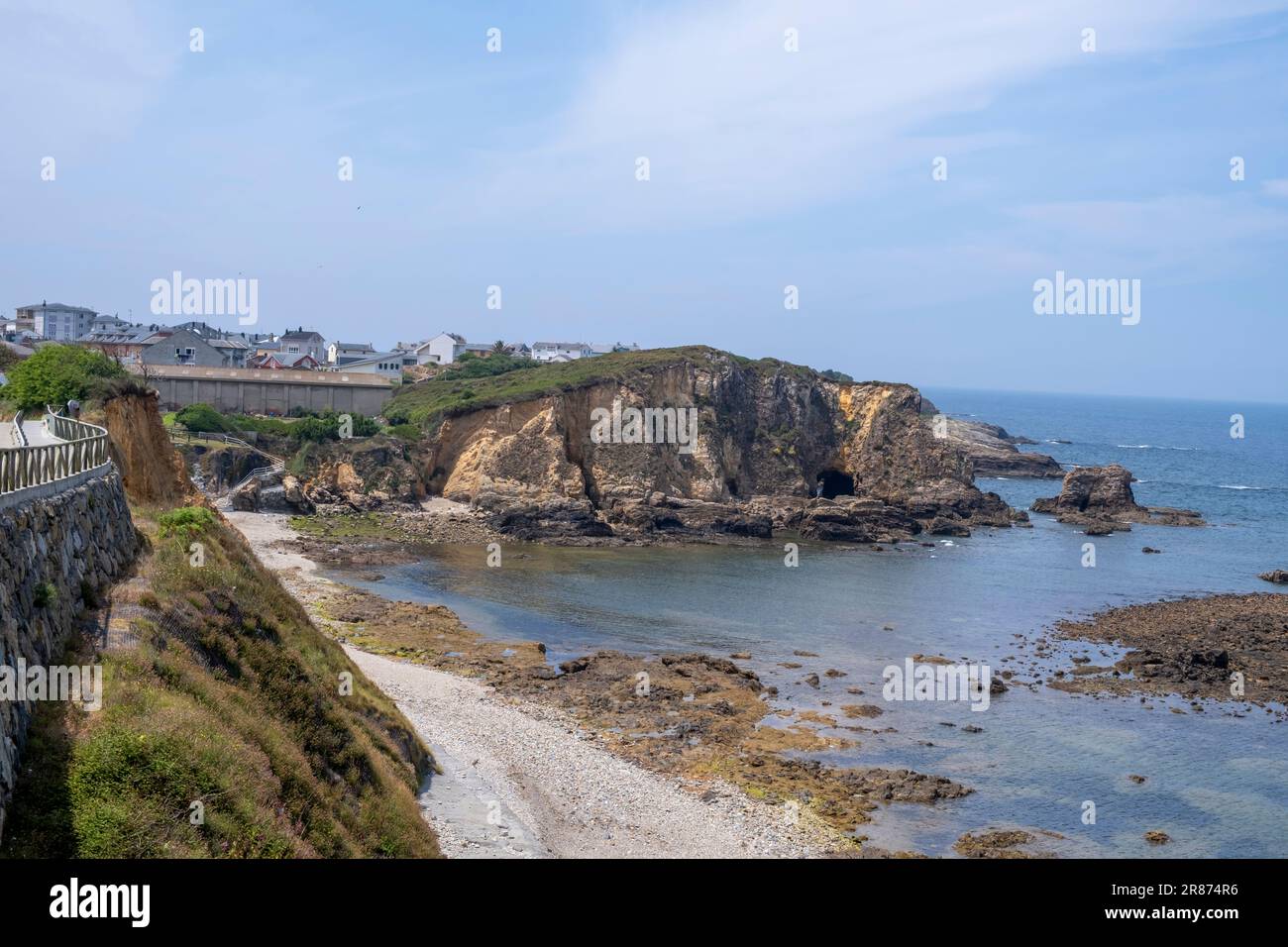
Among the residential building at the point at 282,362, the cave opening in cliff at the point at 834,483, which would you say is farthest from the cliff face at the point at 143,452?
the residential building at the point at 282,362

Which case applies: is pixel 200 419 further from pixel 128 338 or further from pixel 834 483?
pixel 834 483


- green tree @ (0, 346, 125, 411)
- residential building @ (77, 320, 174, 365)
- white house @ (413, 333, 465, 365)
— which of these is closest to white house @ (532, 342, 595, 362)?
white house @ (413, 333, 465, 365)

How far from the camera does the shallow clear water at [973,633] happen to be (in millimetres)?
27125

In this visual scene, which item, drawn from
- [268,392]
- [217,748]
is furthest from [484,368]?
[217,748]

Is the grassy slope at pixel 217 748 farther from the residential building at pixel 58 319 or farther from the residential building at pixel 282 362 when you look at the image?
the residential building at pixel 58 319

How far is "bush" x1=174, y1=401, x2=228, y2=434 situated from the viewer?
7075 centimetres

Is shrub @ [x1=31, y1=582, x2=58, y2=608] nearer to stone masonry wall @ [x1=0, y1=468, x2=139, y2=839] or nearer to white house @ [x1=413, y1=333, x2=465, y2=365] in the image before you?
stone masonry wall @ [x1=0, y1=468, x2=139, y2=839]

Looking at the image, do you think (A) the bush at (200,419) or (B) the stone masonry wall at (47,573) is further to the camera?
(A) the bush at (200,419)

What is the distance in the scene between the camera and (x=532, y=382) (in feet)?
269

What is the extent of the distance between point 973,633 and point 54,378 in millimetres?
36925

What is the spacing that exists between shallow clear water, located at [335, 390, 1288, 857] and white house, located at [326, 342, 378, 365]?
64370 mm

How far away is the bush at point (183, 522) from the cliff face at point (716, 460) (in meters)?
41.5
